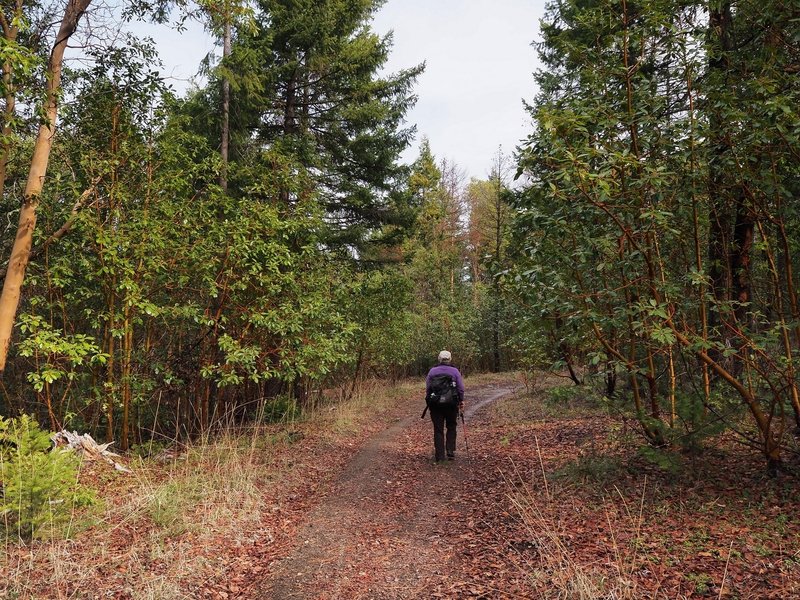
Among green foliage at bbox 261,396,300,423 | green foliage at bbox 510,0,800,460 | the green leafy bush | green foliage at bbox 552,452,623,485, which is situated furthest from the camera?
green foliage at bbox 261,396,300,423

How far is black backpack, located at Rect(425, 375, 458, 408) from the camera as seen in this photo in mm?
7913

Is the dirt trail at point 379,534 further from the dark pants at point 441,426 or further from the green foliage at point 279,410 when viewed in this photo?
the green foliage at point 279,410

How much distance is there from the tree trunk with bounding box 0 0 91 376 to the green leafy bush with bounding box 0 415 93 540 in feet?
6.83

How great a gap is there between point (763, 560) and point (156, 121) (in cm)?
A: 992

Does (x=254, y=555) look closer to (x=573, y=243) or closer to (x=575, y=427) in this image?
(x=573, y=243)

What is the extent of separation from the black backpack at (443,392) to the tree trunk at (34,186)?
6.01 metres

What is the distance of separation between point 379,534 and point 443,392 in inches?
119

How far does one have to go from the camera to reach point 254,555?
491 centimetres

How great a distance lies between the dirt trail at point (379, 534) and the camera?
416 centimetres

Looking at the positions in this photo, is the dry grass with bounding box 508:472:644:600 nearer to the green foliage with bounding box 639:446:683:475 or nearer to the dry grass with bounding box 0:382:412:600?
the green foliage with bounding box 639:446:683:475

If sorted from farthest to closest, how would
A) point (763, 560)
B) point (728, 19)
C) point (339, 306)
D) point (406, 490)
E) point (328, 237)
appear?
point (328, 237) < point (339, 306) < point (406, 490) < point (728, 19) < point (763, 560)

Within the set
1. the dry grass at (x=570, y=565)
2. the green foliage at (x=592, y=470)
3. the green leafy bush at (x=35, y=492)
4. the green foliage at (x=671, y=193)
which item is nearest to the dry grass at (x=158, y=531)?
the green leafy bush at (x=35, y=492)

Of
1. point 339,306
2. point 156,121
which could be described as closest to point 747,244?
point 339,306

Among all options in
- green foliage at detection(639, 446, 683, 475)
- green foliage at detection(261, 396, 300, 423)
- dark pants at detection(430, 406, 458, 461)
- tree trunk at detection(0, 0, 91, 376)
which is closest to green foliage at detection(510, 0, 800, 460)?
green foliage at detection(639, 446, 683, 475)
